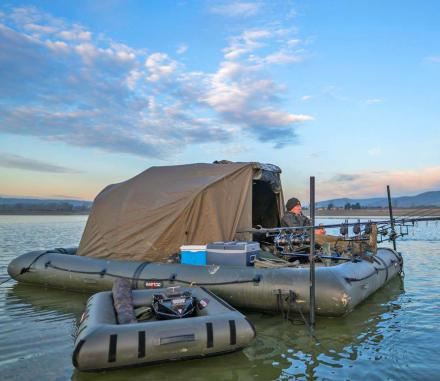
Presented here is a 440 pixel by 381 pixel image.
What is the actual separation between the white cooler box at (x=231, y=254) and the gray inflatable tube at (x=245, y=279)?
1.09ft

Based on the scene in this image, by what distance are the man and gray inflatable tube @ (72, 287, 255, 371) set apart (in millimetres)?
4316

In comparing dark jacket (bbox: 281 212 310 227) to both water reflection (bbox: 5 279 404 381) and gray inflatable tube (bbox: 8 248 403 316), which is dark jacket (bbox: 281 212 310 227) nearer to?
gray inflatable tube (bbox: 8 248 403 316)

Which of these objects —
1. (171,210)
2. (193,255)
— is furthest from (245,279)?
(171,210)

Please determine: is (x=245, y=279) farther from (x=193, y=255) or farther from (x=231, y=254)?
(x=193, y=255)

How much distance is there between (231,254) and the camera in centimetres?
790

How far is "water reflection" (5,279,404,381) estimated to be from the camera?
15.6ft

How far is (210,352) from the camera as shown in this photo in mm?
4918

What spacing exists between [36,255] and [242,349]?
22.6ft

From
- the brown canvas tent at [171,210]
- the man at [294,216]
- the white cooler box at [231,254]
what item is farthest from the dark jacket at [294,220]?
the white cooler box at [231,254]

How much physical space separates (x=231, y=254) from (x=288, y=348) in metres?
2.57

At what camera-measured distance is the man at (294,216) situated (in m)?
9.30

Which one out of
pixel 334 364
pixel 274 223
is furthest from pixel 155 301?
pixel 274 223

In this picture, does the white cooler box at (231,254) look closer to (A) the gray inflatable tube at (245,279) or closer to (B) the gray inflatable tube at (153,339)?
(A) the gray inflatable tube at (245,279)

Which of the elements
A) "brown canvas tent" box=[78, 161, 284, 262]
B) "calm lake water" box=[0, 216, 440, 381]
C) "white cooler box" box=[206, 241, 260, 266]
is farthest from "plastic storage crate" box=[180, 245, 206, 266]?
"calm lake water" box=[0, 216, 440, 381]
